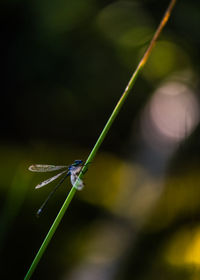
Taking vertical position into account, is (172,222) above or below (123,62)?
below

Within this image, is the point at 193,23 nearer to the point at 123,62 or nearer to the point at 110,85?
the point at 123,62

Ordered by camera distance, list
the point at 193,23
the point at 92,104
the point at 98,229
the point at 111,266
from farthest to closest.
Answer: the point at 92,104
the point at 193,23
the point at 98,229
the point at 111,266

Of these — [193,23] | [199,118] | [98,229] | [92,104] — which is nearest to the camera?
[98,229]

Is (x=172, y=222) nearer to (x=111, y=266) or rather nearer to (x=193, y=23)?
(x=111, y=266)

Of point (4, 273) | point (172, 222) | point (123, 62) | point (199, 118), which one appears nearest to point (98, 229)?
point (172, 222)

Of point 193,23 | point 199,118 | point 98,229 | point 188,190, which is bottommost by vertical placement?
point 98,229

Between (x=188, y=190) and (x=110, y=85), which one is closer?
(x=188, y=190)
